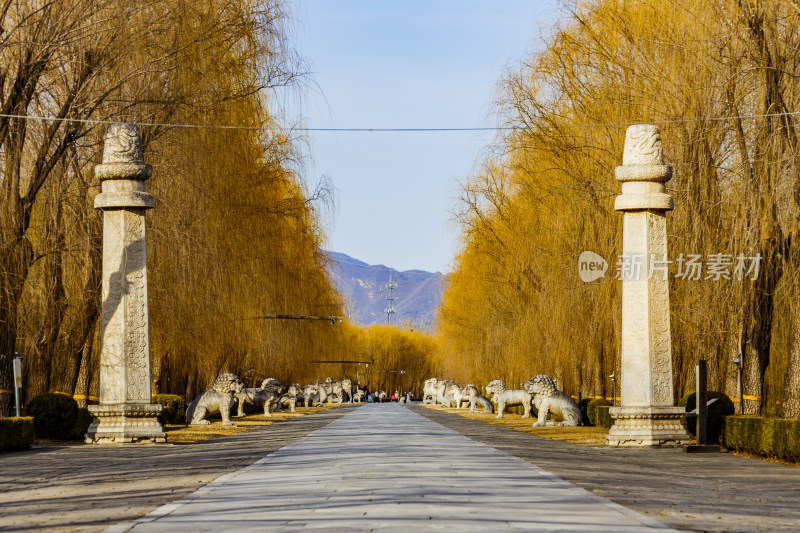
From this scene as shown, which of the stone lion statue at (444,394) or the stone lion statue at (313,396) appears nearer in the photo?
the stone lion statue at (313,396)

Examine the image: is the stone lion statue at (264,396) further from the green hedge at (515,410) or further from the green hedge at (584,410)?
the green hedge at (584,410)

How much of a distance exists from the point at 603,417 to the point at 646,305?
28.9 ft

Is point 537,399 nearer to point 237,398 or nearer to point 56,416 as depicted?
point 237,398

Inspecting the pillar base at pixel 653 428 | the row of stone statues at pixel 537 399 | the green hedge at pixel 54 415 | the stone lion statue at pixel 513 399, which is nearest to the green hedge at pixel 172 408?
the green hedge at pixel 54 415

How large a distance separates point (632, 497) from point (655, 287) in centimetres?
1030

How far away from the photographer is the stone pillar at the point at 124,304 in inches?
797

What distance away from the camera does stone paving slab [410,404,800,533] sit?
924 centimetres

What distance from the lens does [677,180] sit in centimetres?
2188

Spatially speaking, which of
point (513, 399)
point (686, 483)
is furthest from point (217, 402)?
point (686, 483)

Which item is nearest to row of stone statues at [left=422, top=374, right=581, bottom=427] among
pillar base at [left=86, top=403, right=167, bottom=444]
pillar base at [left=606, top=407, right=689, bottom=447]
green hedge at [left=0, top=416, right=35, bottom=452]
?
pillar base at [left=606, top=407, right=689, bottom=447]

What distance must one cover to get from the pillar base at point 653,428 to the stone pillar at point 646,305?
0.06ft

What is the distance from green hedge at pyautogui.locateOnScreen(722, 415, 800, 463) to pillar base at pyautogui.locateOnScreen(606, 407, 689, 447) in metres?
0.89

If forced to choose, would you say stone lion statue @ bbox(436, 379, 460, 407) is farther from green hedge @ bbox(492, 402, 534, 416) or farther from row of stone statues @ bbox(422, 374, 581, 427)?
green hedge @ bbox(492, 402, 534, 416)

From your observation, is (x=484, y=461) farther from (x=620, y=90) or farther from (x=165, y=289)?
(x=620, y=90)
